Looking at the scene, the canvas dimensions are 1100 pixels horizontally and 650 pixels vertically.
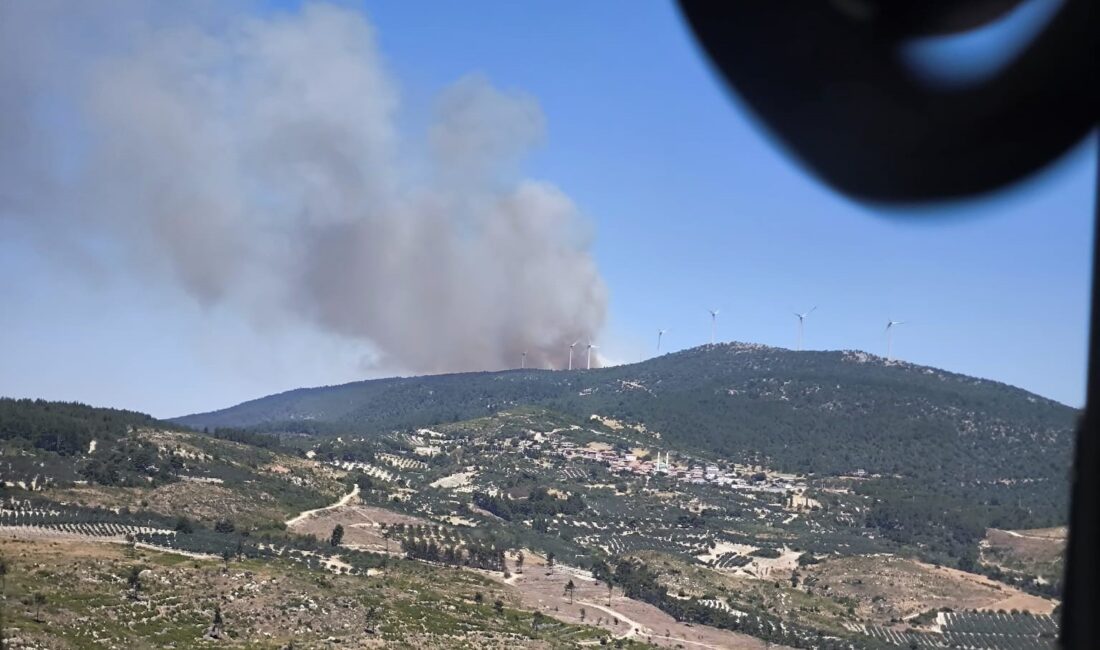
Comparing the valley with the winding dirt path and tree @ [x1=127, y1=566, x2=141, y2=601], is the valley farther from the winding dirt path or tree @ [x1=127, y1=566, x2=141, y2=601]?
the winding dirt path

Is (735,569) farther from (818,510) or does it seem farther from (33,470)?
(33,470)

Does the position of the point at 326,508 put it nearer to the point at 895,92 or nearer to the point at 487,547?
the point at 487,547

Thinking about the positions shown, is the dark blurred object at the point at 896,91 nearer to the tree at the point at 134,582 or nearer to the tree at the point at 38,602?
the tree at the point at 38,602

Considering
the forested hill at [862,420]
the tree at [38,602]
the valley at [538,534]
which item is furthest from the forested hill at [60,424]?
the forested hill at [862,420]

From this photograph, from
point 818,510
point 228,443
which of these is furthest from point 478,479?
point 818,510

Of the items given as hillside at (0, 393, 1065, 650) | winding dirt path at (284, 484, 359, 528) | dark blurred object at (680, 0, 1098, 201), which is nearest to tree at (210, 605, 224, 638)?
hillside at (0, 393, 1065, 650)

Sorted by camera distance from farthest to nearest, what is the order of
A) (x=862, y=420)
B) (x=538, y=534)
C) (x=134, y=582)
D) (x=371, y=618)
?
(x=862, y=420) → (x=538, y=534) → (x=371, y=618) → (x=134, y=582)

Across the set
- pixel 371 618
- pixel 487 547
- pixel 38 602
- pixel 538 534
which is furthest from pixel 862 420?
pixel 38 602
